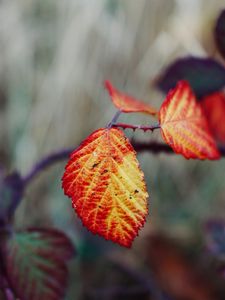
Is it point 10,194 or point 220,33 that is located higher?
point 220,33

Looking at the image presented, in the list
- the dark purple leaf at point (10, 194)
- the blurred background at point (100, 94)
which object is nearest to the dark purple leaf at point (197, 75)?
the dark purple leaf at point (10, 194)

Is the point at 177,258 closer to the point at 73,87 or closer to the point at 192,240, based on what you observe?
the point at 192,240

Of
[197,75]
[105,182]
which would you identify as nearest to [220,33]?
[197,75]

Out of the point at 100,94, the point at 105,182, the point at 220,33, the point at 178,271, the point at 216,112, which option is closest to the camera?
the point at 105,182

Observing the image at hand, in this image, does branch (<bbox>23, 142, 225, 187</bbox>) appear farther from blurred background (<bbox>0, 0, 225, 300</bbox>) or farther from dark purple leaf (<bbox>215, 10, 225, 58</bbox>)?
blurred background (<bbox>0, 0, 225, 300</bbox>)

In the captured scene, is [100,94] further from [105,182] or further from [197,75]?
[105,182]

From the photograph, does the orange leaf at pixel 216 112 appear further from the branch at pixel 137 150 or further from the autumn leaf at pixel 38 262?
the autumn leaf at pixel 38 262
